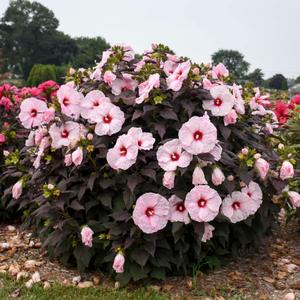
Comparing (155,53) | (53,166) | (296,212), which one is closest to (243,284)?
(296,212)

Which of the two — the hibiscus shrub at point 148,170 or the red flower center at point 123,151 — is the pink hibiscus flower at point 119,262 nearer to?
the hibiscus shrub at point 148,170

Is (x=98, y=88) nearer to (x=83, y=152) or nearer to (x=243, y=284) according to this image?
(x=83, y=152)

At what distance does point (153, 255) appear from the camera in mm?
2820

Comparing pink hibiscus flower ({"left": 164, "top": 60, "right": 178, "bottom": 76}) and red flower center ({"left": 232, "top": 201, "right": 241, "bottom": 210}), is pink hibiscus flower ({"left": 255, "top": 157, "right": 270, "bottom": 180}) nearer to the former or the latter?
red flower center ({"left": 232, "top": 201, "right": 241, "bottom": 210})

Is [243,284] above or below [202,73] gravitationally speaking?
below

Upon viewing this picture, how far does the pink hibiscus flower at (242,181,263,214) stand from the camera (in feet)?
9.82

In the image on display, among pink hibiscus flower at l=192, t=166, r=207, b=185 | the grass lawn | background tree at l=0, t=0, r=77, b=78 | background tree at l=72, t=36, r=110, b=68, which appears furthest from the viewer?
background tree at l=0, t=0, r=77, b=78

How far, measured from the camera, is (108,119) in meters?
2.96

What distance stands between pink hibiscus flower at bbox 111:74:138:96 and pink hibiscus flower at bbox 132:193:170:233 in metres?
0.74

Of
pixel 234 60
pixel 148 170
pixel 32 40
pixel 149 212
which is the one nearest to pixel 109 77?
pixel 148 170

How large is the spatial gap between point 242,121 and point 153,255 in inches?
43.3

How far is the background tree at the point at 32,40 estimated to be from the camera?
58875mm

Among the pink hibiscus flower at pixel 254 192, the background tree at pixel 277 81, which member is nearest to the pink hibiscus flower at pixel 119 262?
the pink hibiscus flower at pixel 254 192

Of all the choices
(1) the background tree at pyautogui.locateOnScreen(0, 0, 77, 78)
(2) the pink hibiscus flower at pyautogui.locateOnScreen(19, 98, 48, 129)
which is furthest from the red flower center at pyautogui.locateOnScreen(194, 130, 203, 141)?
(1) the background tree at pyautogui.locateOnScreen(0, 0, 77, 78)
